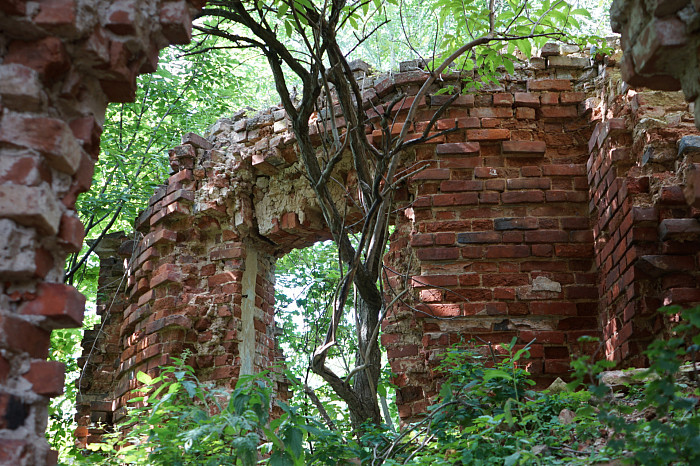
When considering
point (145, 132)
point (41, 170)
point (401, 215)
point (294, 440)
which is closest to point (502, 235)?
point (401, 215)

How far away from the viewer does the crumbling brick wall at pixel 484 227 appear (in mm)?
4023

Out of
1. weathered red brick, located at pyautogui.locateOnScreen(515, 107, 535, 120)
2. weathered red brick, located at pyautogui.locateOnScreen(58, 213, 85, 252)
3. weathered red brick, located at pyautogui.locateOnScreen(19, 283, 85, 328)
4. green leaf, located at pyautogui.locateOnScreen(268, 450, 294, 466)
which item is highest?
weathered red brick, located at pyautogui.locateOnScreen(515, 107, 535, 120)

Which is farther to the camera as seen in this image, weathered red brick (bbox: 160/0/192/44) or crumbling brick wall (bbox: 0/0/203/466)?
weathered red brick (bbox: 160/0/192/44)

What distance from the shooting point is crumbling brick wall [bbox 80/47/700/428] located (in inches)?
158

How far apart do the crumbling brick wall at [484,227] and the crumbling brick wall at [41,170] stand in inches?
89.6

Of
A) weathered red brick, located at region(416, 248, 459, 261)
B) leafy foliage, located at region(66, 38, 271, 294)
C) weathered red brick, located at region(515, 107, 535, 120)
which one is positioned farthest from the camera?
leafy foliage, located at region(66, 38, 271, 294)

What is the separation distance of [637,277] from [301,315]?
18.9ft

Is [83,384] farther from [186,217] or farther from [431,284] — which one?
[431,284]

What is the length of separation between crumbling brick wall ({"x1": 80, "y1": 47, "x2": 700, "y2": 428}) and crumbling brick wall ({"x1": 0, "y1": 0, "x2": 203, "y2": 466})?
2275 mm

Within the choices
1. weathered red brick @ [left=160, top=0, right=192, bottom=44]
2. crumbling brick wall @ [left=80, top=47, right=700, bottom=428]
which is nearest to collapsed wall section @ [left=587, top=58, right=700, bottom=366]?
crumbling brick wall @ [left=80, top=47, right=700, bottom=428]

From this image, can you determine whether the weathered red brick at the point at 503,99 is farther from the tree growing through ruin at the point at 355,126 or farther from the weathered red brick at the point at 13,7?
the weathered red brick at the point at 13,7

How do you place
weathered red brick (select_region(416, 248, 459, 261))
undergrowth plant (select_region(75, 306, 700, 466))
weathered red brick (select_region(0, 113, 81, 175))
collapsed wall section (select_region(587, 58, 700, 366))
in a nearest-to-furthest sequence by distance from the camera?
weathered red brick (select_region(0, 113, 81, 175)), undergrowth plant (select_region(75, 306, 700, 466)), collapsed wall section (select_region(587, 58, 700, 366)), weathered red brick (select_region(416, 248, 459, 261))

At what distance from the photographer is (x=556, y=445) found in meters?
2.80

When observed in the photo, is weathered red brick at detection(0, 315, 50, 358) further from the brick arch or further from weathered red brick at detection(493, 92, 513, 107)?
weathered red brick at detection(493, 92, 513, 107)
